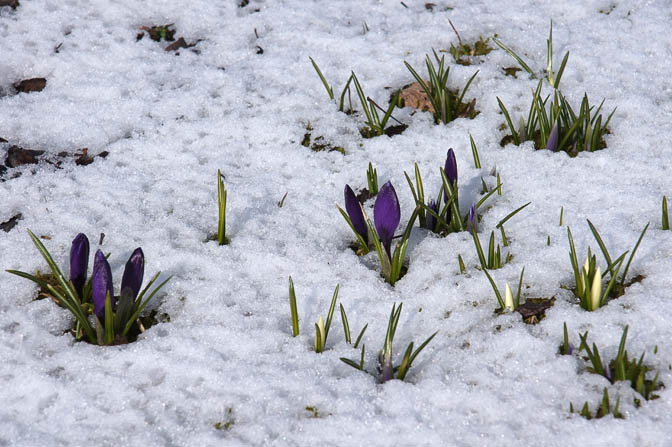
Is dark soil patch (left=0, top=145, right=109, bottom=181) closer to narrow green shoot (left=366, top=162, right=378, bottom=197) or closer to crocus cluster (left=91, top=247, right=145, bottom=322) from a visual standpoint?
crocus cluster (left=91, top=247, right=145, bottom=322)

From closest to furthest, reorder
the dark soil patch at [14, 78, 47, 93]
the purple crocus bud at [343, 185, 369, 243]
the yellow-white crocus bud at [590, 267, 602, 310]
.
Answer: the yellow-white crocus bud at [590, 267, 602, 310] → the purple crocus bud at [343, 185, 369, 243] → the dark soil patch at [14, 78, 47, 93]

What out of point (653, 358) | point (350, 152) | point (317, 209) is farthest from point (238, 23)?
point (653, 358)

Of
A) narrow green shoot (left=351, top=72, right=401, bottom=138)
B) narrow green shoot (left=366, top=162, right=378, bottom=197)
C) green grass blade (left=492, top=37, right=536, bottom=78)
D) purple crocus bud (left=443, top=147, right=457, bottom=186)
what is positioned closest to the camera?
purple crocus bud (left=443, top=147, right=457, bottom=186)

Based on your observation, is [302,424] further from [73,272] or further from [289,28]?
[289,28]

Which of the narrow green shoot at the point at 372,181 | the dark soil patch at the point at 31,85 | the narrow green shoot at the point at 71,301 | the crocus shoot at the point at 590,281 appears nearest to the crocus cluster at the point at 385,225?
the narrow green shoot at the point at 372,181

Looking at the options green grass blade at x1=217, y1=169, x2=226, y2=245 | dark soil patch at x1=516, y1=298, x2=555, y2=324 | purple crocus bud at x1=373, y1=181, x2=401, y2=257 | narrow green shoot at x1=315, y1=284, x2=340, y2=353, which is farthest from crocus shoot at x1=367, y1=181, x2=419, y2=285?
green grass blade at x1=217, y1=169, x2=226, y2=245

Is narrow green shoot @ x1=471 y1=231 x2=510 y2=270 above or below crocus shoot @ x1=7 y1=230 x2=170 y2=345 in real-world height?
above
